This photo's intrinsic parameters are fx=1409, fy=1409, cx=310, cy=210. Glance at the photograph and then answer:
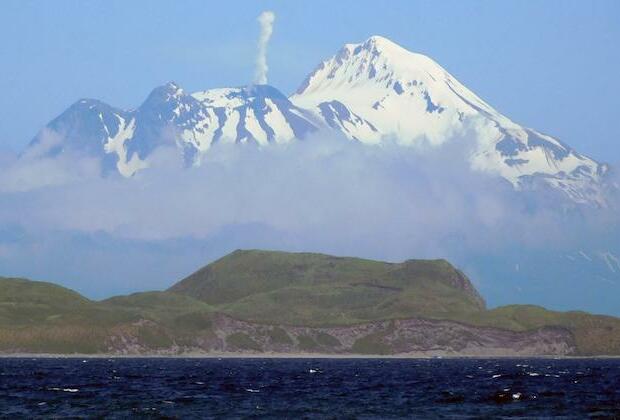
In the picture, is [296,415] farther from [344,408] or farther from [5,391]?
[5,391]

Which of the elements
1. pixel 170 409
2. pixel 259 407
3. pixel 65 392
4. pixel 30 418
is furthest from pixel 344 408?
pixel 65 392

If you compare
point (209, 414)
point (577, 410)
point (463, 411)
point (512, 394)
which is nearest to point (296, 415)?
point (209, 414)

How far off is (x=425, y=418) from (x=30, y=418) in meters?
40.4

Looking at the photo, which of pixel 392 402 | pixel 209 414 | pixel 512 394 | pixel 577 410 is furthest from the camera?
pixel 512 394

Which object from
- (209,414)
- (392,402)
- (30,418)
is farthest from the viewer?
(392,402)

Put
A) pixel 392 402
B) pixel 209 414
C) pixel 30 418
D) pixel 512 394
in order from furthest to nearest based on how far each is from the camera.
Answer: pixel 512 394 → pixel 392 402 → pixel 209 414 → pixel 30 418

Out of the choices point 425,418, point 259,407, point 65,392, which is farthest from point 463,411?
point 65,392

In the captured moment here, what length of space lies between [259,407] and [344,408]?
33.1 feet

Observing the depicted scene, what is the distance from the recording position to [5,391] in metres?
195

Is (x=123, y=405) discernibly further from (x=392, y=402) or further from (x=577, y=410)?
(x=577, y=410)

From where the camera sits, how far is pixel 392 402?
575ft

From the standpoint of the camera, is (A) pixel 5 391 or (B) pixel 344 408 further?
(A) pixel 5 391

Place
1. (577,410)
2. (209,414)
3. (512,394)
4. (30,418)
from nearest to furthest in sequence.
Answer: (30,418)
(209,414)
(577,410)
(512,394)

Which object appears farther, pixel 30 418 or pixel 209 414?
pixel 209 414
